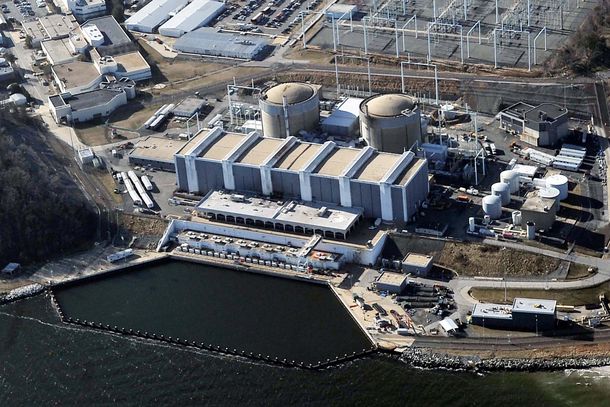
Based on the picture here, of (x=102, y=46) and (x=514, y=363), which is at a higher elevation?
(x=102, y=46)

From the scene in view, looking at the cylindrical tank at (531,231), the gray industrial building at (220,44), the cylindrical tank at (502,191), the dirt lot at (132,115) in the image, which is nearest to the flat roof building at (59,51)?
the gray industrial building at (220,44)

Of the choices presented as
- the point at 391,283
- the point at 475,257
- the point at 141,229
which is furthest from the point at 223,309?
the point at 475,257

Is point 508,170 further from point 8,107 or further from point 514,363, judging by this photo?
→ point 8,107

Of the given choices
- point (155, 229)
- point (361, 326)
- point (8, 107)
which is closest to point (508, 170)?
point (361, 326)

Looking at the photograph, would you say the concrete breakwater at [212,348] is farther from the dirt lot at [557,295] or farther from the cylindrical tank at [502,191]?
the cylindrical tank at [502,191]

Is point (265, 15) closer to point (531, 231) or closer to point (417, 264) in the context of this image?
point (417, 264)

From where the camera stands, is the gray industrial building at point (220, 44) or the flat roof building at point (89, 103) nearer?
the flat roof building at point (89, 103)
